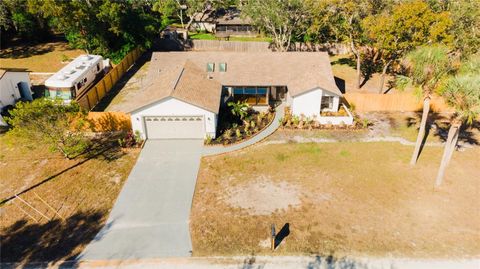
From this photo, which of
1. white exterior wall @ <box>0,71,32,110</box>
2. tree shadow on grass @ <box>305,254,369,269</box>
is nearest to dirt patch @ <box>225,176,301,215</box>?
tree shadow on grass @ <box>305,254,369,269</box>

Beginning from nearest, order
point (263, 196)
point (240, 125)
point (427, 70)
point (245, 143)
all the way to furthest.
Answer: point (427, 70) < point (263, 196) < point (245, 143) < point (240, 125)

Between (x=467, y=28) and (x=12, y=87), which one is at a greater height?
(x=467, y=28)

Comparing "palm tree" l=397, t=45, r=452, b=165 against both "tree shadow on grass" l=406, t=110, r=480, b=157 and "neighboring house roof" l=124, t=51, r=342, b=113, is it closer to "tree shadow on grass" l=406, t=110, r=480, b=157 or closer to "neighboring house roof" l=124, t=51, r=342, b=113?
"tree shadow on grass" l=406, t=110, r=480, b=157

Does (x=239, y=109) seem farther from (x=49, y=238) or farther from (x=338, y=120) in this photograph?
(x=49, y=238)

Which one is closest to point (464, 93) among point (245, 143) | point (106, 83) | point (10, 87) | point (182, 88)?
point (245, 143)

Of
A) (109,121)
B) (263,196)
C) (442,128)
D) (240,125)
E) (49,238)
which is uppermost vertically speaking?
(109,121)

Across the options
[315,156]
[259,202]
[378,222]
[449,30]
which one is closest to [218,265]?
[259,202]

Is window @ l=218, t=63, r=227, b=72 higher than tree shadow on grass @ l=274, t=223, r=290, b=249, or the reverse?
window @ l=218, t=63, r=227, b=72
